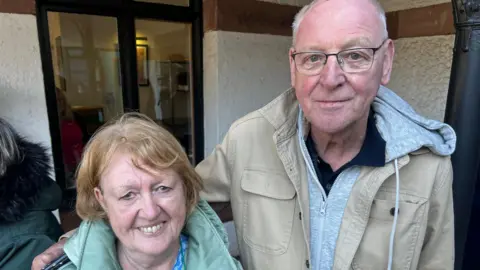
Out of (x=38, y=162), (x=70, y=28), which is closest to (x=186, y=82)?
(x=70, y=28)

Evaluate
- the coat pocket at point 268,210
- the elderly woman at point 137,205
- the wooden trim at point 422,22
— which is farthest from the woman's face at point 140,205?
the wooden trim at point 422,22

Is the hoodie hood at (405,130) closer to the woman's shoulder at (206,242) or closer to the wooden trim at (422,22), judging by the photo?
the woman's shoulder at (206,242)

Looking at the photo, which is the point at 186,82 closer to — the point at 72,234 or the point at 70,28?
the point at 70,28

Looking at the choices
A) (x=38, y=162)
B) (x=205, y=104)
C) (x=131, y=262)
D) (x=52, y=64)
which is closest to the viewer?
(x=131, y=262)

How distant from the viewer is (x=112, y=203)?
45.6 inches

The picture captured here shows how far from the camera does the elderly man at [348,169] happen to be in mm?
1133

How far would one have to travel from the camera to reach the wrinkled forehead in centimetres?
112

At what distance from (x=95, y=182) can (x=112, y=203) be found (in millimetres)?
110

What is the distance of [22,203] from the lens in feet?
4.57

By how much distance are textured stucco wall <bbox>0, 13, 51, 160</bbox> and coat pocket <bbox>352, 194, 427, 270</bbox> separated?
1.77 m

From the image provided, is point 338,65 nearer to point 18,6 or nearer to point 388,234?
point 388,234

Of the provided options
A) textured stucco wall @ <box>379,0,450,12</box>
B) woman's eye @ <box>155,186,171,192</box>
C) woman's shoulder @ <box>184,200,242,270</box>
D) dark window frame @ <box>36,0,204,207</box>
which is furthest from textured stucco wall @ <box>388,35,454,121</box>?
woman's eye @ <box>155,186,171,192</box>

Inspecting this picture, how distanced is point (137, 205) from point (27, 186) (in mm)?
562

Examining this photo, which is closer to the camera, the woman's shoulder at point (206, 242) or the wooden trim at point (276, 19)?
the woman's shoulder at point (206, 242)
